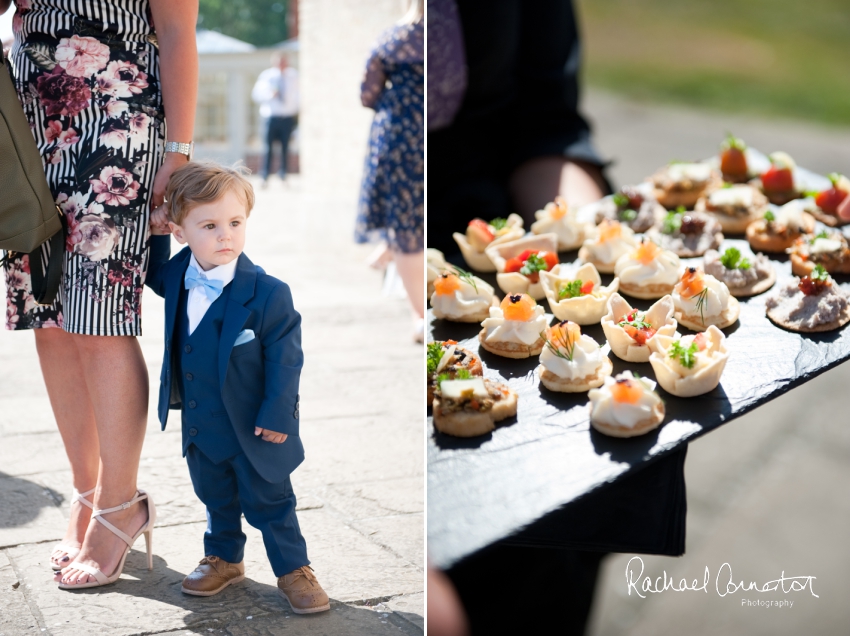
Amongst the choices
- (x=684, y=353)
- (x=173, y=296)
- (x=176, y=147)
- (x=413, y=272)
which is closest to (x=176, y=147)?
(x=176, y=147)

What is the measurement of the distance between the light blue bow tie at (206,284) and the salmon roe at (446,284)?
39 centimetres

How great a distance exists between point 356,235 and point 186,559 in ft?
7.09

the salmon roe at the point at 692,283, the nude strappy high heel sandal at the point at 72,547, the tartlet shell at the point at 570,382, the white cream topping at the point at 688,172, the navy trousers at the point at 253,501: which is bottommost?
the nude strappy high heel sandal at the point at 72,547

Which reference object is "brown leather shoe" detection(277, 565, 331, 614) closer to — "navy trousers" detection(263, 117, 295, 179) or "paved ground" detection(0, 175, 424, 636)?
"paved ground" detection(0, 175, 424, 636)

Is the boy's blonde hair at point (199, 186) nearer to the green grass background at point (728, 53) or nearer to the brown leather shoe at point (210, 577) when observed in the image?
the brown leather shoe at point (210, 577)

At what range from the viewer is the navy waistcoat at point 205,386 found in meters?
1.61

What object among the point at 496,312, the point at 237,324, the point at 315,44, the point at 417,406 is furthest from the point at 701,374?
the point at 315,44

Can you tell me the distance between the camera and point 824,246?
174 cm

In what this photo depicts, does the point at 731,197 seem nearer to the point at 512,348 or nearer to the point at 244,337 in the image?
A: the point at 512,348

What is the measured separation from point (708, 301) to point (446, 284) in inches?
17.3

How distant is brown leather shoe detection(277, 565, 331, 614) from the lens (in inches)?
66.5

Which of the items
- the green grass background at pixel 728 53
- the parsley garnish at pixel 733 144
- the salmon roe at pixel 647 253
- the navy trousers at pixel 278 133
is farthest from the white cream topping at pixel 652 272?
the navy trousers at pixel 278 133

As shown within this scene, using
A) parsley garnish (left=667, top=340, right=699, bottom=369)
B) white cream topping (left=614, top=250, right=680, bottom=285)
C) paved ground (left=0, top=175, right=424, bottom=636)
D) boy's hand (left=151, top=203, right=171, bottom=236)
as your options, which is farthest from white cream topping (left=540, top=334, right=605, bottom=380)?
boy's hand (left=151, top=203, right=171, bottom=236)

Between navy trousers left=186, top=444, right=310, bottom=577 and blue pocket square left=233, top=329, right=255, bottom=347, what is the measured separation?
22cm
